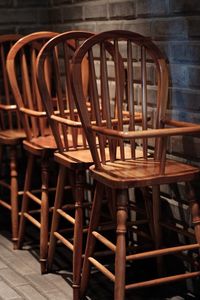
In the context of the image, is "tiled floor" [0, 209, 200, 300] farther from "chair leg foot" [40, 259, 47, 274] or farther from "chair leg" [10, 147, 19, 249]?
"chair leg" [10, 147, 19, 249]

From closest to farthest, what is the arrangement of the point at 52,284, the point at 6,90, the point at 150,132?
the point at 150,132 < the point at 52,284 < the point at 6,90

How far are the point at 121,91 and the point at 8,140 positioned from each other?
0.92 meters

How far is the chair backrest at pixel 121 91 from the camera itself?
2.55 m

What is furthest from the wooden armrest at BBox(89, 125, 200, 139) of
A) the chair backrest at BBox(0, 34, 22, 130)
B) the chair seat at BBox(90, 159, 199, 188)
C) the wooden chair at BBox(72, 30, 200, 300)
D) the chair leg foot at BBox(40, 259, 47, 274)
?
the chair backrest at BBox(0, 34, 22, 130)

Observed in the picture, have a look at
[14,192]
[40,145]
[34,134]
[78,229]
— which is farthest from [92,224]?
[14,192]

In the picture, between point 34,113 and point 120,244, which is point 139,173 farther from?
point 34,113

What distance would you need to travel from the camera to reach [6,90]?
3.73 metres

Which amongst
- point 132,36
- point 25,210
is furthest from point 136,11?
point 25,210

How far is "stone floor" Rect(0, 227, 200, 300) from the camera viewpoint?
2.85 m

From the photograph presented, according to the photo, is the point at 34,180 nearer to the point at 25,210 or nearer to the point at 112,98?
the point at 25,210

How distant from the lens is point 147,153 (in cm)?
286

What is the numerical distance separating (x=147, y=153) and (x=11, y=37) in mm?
1260

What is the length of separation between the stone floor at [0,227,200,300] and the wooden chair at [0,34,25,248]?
31 centimetres

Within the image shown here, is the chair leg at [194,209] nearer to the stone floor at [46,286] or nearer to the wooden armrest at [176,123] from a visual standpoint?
the wooden armrest at [176,123]
